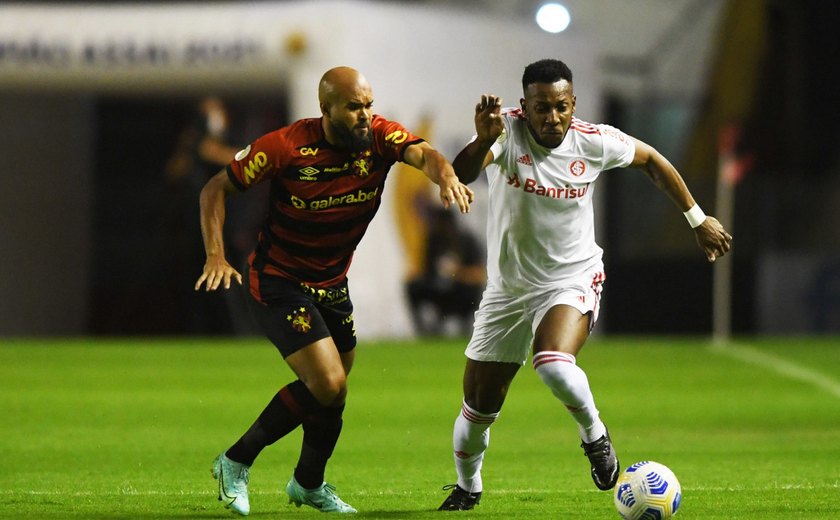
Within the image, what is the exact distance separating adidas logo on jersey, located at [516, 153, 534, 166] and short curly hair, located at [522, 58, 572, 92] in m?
0.34

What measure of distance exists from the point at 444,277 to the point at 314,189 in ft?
51.1

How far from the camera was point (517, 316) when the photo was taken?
7.95 meters

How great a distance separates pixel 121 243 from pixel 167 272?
1.02 m

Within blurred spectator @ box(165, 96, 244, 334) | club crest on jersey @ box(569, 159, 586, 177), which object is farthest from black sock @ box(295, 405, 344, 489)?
blurred spectator @ box(165, 96, 244, 334)

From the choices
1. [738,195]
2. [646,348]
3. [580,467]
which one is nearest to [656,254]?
[738,195]

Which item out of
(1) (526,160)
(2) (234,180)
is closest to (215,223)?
(2) (234,180)

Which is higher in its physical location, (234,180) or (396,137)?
(396,137)

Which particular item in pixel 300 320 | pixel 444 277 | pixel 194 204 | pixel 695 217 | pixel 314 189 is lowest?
pixel 444 277

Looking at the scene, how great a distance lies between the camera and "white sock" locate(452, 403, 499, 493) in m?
8.02

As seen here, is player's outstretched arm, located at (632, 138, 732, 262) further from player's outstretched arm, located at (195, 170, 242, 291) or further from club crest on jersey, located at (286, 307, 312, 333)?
player's outstretched arm, located at (195, 170, 242, 291)

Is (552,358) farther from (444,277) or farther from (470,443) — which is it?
(444,277)

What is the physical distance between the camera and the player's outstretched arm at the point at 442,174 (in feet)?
22.8

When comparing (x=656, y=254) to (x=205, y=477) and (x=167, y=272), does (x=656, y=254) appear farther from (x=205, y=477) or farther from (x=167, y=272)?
(x=205, y=477)

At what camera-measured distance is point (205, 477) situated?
9641 mm
